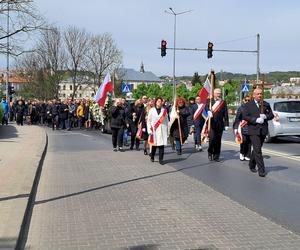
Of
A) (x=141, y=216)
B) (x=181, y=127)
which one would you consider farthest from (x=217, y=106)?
(x=141, y=216)

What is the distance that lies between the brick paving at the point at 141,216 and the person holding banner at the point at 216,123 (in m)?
2.19

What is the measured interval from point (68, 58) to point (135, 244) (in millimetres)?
53084

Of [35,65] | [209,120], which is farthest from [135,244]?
[35,65]

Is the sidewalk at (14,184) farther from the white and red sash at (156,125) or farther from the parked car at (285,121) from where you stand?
the parked car at (285,121)

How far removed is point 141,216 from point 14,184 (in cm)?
286

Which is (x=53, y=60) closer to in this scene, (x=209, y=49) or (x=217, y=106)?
(x=209, y=49)

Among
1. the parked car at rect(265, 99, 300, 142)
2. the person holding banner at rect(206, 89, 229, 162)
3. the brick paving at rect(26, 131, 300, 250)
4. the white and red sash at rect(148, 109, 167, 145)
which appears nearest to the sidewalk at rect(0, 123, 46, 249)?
the brick paving at rect(26, 131, 300, 250)

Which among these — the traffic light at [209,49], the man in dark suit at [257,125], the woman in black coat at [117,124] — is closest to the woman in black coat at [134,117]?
the woman in black coat at [117,124]

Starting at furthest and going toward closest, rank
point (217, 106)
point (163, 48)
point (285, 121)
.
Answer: point (163, 48)
point (285, 121)
point (217, 106)

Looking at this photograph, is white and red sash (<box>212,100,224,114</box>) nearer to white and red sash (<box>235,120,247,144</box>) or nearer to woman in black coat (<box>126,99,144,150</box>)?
white and red sash (<box>235,120,247,144</box>)

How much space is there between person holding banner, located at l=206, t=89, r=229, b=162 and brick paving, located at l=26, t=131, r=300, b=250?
7.19 ft

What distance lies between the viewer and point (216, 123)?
1234 centimetres

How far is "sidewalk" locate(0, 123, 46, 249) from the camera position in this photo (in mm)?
5551

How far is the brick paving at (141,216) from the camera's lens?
5.37 meters
